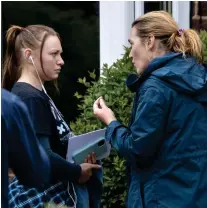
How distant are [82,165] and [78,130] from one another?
3.54ft

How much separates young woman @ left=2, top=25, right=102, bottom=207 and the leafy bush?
2.70ft

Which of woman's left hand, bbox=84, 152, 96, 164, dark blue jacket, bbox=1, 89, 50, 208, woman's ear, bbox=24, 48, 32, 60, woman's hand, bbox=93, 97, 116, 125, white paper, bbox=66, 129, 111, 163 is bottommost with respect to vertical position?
woman's left hand, bbox=84, 152, 96, 164

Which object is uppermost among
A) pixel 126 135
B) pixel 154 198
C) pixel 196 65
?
pixel 196 65

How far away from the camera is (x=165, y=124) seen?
3770mm

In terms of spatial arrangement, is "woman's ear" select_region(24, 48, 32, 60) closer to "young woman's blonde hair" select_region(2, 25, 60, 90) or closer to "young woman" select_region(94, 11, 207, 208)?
"young woman's blonde hair" select_region(2, 25, 60, 90)

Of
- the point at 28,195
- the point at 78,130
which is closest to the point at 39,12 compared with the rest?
the point at 78,130

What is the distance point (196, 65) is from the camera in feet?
12.9

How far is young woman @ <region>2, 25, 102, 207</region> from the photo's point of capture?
3.85 m

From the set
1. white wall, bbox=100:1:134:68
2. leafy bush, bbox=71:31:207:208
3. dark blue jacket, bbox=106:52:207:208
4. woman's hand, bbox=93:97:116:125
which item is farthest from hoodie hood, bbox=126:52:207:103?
white wall, bbox=100:1:134:68

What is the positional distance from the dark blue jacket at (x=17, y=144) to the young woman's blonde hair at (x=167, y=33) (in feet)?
4.37

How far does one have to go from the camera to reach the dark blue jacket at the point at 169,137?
375 cm

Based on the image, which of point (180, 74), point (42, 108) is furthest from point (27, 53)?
point (180, 74)

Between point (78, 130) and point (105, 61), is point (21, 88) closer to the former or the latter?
point (78, 130)

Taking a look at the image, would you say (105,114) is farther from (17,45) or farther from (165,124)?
(17,45)
